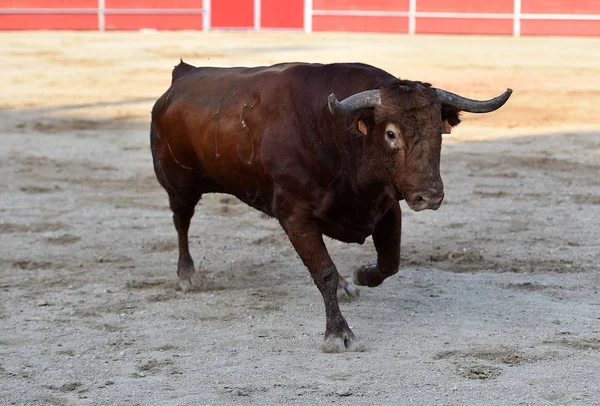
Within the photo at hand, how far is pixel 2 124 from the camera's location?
1045cm

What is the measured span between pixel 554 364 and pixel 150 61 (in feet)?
38.5

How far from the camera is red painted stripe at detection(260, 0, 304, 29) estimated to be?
2153 centimetres

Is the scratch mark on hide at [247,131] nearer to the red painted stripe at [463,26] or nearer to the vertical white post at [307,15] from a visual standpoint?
the vertical white post at [307,15]

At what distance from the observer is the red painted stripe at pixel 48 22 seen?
67.3 feet

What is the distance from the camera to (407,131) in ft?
13.2

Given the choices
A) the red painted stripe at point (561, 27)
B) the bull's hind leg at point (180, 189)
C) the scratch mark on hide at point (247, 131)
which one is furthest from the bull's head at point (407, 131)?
the red painted stripe at point (561, 27)

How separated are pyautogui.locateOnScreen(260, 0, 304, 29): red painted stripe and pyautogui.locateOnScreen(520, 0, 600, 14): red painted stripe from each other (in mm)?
4368

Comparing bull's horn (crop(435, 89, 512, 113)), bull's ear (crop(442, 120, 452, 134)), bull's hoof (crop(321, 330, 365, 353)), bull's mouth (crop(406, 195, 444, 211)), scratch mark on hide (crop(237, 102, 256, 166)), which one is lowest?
bull's hoof (crop(321, 330, 365, 353))

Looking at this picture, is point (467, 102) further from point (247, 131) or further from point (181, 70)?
point (181, 70)

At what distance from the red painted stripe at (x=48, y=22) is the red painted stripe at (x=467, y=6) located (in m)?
6.48

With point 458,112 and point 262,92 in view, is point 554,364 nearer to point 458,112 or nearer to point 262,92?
point 458,112

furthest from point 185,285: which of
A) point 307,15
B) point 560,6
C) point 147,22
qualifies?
point 560,6

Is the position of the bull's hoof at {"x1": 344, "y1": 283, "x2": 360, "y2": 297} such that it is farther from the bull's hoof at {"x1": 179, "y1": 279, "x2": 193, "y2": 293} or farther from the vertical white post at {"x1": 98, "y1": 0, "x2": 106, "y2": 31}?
the vertical white post at {"x1": 98, "y1": 0, "x2": 106, "y2": 31}

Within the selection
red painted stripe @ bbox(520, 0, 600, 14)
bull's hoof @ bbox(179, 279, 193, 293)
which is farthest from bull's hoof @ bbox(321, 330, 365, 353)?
red painted stripe @ bbox(520, 0, 600, 14)
